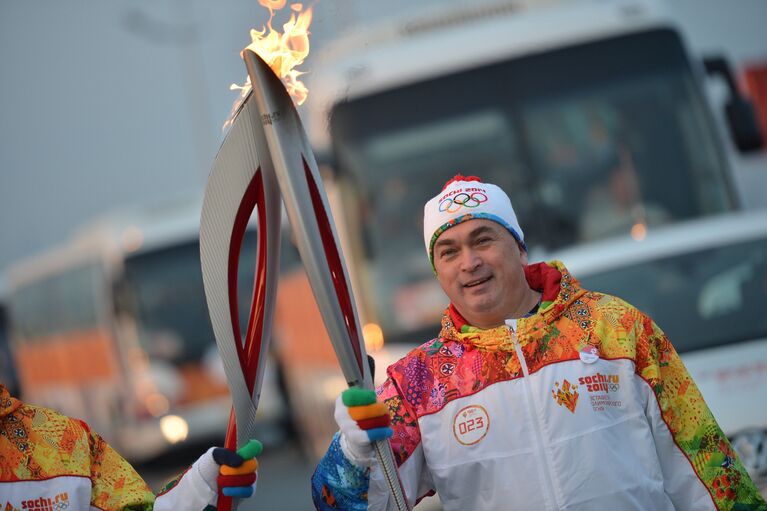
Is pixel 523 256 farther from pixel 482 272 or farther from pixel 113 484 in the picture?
pixel 113 484

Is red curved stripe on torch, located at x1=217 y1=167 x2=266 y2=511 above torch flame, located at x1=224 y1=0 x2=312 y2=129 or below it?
below

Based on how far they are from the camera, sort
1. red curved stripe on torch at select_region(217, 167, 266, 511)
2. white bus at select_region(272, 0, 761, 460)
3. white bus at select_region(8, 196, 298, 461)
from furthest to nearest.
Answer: white bus at select_region(8, 196, 298, 461), white bus at select_region(272, 0, 761, 460), red curved stripe on torch at select_region(217, 167, 266, 511)

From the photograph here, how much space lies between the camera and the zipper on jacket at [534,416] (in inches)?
101

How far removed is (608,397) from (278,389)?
1107 cm

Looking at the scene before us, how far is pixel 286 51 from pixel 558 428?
102 cm

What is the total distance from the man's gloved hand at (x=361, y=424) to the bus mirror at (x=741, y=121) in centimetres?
557

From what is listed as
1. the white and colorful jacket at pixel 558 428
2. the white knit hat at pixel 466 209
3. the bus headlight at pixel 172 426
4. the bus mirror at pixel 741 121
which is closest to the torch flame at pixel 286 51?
the white knit hat at pixel 466 209

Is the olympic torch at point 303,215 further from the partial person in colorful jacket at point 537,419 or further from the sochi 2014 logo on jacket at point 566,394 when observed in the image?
the sochi 2014 logo on jacket at point 566,394

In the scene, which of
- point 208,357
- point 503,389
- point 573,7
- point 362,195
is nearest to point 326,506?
point 503,389

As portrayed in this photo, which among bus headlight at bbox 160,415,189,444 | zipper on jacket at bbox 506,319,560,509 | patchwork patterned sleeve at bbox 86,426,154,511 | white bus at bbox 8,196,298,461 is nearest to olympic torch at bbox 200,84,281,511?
patchwork patterned sleeve at bbox 86,426,154,511

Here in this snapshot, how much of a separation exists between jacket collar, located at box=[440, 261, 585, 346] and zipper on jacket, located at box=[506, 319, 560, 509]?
19 millimetres

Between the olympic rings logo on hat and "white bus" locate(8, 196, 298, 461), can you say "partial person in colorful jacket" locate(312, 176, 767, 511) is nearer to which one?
the olympic rings logo on hat

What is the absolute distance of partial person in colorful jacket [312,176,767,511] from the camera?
258cm

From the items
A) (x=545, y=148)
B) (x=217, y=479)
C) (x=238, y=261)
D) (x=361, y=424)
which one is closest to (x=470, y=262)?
(x=361, y=424)
